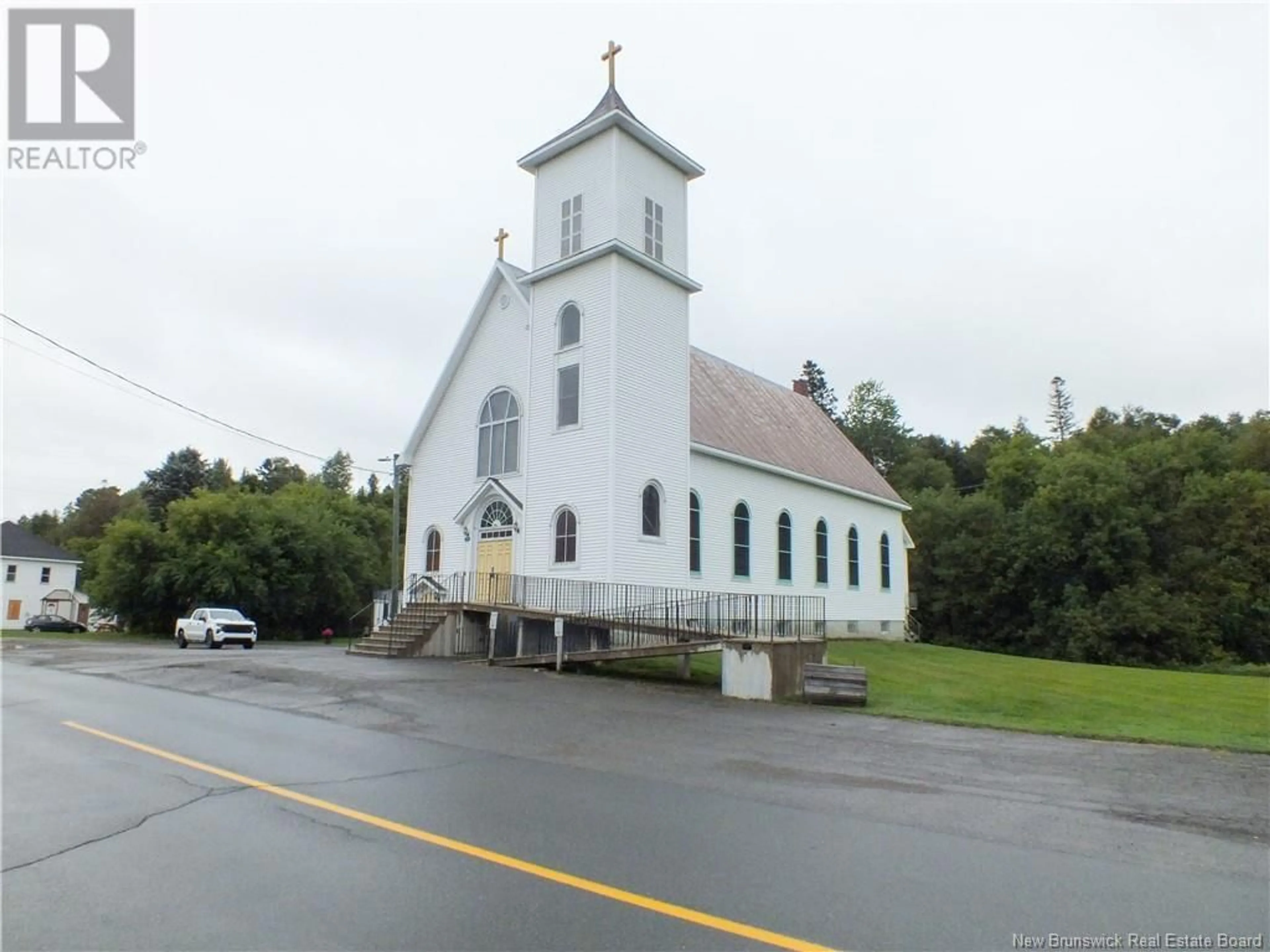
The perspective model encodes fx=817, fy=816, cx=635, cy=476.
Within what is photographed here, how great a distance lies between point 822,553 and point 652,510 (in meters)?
10.6

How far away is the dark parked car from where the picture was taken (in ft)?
177

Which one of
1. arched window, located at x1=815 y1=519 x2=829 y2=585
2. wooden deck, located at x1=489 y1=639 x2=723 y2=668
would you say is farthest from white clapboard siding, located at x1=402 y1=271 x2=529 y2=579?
arched window, located at x1=815 y1=519 x2=829 y2=585

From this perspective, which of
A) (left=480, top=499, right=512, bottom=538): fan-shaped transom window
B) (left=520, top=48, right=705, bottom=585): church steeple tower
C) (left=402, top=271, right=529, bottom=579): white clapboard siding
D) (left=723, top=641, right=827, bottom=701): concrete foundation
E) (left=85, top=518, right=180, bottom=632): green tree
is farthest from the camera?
(left=85, top=518, right=180, bottom=632): green tree

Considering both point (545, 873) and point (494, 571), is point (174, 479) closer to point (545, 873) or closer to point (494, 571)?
point (494, 571)

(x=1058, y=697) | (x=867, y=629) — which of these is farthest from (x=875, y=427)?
(x=1058, y=697)

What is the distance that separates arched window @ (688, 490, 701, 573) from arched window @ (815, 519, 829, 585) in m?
7.48

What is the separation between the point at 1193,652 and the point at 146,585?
168 feet

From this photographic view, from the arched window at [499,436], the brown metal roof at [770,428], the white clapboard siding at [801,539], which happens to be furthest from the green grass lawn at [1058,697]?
the arched window at [499,436]

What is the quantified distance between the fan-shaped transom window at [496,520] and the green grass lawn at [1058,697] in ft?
19.8

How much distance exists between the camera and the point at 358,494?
283 feet

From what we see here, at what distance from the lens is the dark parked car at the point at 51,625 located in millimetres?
53812

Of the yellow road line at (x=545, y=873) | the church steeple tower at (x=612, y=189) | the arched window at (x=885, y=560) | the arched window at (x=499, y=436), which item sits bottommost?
the yellow road line at (x=545, y=873)

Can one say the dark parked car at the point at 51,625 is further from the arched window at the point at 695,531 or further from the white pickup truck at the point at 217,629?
→ the arched window at the point at 695,531

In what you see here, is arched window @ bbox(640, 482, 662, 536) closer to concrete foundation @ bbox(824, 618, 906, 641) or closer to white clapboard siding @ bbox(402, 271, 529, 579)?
white clapboard siding @ bbox(402, 271, 529, 579)
